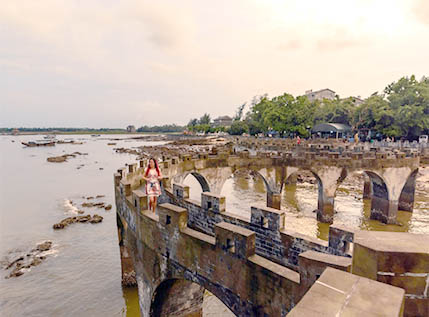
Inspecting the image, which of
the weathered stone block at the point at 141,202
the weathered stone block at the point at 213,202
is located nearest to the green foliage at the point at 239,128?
the weathered stone block at the point at 213,202

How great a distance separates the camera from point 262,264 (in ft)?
16.5

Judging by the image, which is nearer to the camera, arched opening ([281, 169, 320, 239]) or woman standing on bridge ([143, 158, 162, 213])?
woman standing on bridge ([143, 158, 162, 213])

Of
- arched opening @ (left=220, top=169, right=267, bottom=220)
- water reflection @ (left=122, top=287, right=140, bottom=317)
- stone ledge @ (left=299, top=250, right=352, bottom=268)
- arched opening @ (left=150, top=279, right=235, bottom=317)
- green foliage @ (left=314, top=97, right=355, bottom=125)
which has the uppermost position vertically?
green foliage @ (left=314, top=97, right=355, bottom=125)

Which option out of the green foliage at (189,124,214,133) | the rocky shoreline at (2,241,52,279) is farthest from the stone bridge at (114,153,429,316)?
the green foliage at (189,124,214,133)

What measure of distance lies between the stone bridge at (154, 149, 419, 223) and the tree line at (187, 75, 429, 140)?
22855mm

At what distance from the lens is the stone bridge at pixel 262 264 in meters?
2.41

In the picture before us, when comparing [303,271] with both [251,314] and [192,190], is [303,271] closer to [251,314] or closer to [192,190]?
[251,314]

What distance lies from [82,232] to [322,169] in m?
18.1

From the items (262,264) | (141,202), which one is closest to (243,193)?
(141,202)

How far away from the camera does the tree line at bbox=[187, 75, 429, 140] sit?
121ft

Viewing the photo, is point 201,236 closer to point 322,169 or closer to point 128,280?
point 128,280

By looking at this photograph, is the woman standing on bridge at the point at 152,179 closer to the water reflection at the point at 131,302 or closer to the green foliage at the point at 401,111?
the water reflection at the point at 131,302

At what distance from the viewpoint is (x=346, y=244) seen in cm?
514

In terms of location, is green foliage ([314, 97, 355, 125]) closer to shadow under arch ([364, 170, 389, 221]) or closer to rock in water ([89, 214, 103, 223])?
shadow under arch ([364, 170, 389, 221])
